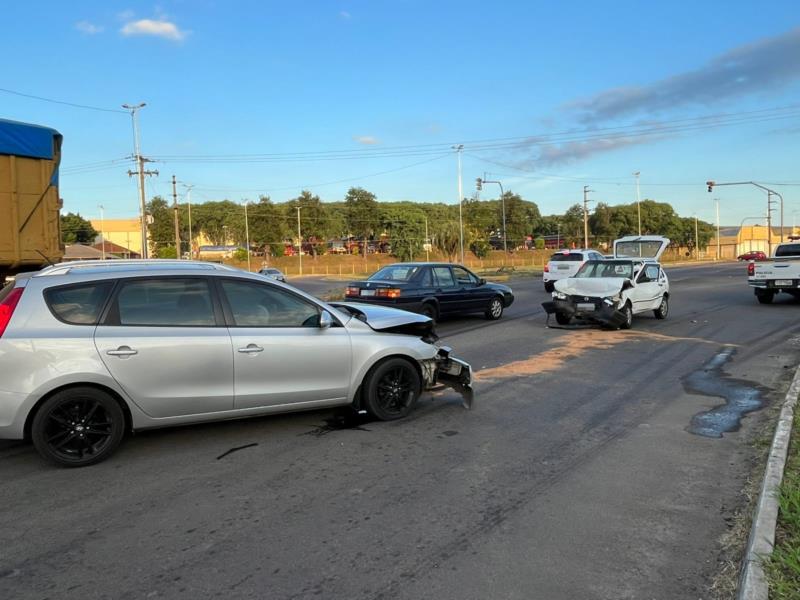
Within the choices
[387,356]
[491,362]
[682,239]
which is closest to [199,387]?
[387,356]

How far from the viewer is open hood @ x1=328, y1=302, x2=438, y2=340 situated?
6543mm

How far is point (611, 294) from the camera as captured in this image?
13.8 meters

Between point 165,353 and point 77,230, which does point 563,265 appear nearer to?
point 165,353

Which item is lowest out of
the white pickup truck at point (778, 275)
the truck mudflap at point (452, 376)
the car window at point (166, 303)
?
the truck mudflap at point (452, 376)

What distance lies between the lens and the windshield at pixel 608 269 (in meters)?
15.2

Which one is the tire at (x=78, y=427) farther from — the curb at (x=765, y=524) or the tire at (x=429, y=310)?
the tire at (x=429, y=310)

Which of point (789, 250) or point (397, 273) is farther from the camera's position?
point (789, 250)

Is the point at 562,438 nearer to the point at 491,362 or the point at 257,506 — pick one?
the point at 257,506

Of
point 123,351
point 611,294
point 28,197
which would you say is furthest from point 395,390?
point 611,294

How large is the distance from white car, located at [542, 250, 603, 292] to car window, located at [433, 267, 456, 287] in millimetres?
11141

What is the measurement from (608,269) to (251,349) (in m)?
11.7

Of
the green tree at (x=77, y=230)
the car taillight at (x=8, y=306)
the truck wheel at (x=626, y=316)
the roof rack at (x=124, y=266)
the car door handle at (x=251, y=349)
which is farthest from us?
the green tree at (x=77, y=230)

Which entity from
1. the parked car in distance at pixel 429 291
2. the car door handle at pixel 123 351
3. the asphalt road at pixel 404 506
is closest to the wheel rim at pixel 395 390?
the asphalt road at pixel 404 506

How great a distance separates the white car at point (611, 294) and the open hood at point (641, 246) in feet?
33.6
